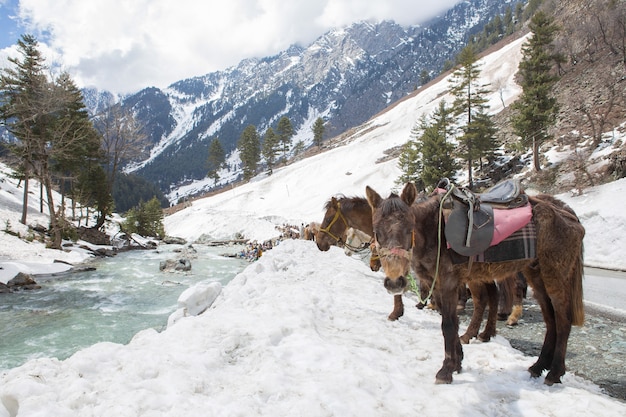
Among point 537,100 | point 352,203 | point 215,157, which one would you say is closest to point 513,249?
point 352,203

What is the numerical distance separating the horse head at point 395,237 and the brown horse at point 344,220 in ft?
10.8

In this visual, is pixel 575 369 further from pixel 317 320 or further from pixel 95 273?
pixel 95 273

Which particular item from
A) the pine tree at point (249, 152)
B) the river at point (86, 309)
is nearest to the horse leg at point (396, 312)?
the river at point (86, 309)

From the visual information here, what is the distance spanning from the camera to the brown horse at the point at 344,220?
22.3ft

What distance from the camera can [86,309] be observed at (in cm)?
1221

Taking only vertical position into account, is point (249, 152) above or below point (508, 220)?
above

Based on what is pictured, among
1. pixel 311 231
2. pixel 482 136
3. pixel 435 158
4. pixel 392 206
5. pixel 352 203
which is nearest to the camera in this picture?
pixel 392 206

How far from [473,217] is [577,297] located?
1.53m

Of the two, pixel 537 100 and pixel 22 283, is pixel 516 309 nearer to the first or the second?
pixel 22 283

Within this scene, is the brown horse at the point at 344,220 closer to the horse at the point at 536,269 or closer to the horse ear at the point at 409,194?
the horse at the point at 536,269

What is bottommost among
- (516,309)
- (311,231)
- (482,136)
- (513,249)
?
(516,309)

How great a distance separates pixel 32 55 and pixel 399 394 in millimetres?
36277

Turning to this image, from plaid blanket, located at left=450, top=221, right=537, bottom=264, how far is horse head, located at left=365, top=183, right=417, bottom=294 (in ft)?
2.78

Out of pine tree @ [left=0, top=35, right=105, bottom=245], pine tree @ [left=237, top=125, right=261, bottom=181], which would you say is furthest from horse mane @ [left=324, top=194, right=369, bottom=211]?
pine tree @ [left=237, top=125, right=261, bottom=181]
